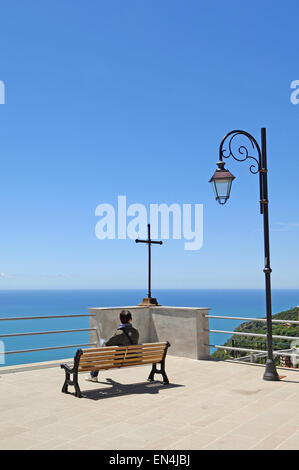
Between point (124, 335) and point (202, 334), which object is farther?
point (202, 334)

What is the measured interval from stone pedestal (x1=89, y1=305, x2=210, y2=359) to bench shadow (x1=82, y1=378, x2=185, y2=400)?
9.64ft

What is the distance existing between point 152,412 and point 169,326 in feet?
18.4

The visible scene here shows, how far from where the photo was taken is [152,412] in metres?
6.18

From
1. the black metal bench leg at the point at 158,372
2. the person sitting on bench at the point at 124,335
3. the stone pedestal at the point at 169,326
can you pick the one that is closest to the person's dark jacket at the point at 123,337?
the person sitting on bench at the point at 124,335

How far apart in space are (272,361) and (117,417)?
12.4 feet

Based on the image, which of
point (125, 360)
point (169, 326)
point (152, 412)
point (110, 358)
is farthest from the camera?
point (169, 326)

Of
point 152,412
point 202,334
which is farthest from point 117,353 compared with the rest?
point 202,334

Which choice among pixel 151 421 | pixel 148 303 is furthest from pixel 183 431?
pixel 148 303

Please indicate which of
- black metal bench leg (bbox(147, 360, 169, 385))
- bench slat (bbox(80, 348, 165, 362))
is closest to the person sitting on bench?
bench slat (bbox(80, 348, 165, 362))

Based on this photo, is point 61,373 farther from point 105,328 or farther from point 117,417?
point 117,417

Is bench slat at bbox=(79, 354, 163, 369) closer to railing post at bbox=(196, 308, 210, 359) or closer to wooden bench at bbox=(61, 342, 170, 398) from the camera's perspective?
wooden bench at bbox=(61, 342, 170, 398)

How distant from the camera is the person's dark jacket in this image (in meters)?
7.73

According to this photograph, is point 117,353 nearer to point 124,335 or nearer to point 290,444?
point 124,335
